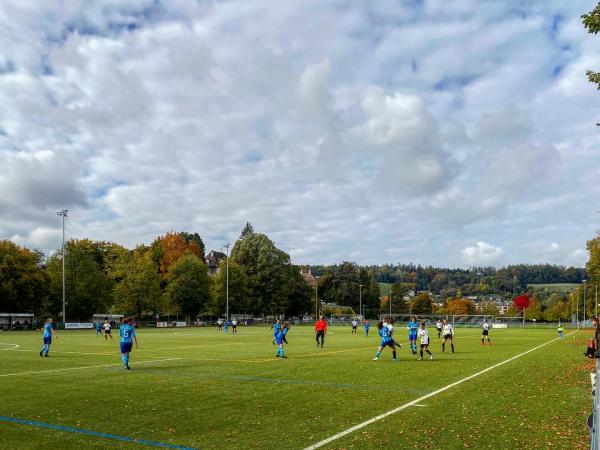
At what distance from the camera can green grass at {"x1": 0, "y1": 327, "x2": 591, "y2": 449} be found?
31.9ft

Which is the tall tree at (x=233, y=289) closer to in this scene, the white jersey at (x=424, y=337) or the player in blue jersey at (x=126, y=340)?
the white jersey at (x=424, y=337)

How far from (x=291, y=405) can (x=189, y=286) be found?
86.7 meters

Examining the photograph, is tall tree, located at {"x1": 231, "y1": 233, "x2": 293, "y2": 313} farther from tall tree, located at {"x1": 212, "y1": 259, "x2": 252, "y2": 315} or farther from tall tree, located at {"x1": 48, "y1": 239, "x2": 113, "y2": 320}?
tall tree, located at {"x1": 48, "y1": 239, "x2": 113, "y2": 320}

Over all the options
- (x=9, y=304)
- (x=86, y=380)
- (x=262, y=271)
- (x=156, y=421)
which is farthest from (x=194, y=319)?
(x=156, y=421)

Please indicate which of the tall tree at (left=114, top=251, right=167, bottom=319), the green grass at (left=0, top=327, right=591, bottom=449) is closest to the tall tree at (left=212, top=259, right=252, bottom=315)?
the tall tree at (left=114, top=251, right=167, bottom=319)

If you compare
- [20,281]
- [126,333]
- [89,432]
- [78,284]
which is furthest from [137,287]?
[89,432]

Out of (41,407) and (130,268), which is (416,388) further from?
(130,268)

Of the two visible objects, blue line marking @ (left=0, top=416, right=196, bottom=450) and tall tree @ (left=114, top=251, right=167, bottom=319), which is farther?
tall tree @ (left=114, top=251, right=167, bottom=319)

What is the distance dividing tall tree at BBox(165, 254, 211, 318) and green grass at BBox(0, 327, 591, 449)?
74.3 metres

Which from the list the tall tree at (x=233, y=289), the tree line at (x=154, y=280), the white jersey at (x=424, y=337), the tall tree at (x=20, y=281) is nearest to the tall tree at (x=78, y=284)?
the tree line at (x=154, y=280)

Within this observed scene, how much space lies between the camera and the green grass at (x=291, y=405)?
971 centimetres

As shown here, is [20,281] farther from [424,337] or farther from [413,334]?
[424,337]

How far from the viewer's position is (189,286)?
97062 mm

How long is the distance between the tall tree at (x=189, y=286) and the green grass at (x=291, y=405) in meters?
74.3
